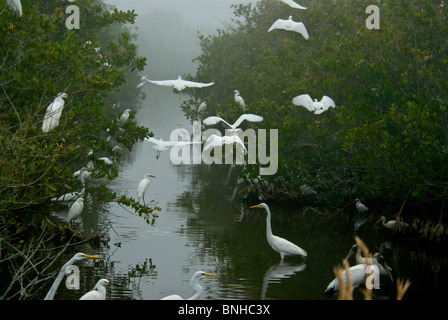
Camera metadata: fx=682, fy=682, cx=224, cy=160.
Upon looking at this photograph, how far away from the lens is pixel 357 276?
1108 centimetres

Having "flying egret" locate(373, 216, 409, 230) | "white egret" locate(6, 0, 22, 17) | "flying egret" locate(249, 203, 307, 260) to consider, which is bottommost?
"flying egret" locate(249, 203, 307, 260)

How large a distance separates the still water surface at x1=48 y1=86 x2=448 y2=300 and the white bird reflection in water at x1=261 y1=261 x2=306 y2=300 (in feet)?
0.06

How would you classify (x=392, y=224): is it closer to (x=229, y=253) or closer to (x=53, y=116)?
(x=229, y=253)

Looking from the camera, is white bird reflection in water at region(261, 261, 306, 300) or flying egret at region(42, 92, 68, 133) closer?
flying egret at region(42, 92, 68, 133)

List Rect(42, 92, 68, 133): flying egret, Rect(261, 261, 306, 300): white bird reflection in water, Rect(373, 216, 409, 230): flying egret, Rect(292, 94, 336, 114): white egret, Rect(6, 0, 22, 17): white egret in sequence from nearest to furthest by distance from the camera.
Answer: Rect(42, 92, 68, 133): flying egret
Rect(6, 0, 22, 17): white egret
Rect(261, 261, 306, 300): white bird reflection in water
Rect(373, 216, 409, 230): flying egret
Rect(292, 94, 336, 114): white egret

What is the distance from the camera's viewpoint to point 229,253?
583 inches

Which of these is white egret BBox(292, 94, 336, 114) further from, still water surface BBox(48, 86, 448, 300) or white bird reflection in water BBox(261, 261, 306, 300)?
white bird reflection in water BBox(261, 261, 306, 300)

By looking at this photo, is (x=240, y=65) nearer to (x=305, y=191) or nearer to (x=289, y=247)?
(x=305, y=191)

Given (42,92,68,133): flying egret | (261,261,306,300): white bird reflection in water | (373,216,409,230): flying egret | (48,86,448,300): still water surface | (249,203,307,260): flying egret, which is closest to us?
(42,92,68,133): flying egret

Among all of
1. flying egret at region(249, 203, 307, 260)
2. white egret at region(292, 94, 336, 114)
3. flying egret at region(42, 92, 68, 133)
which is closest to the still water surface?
flying egret at region(249, 203, 307, 260)

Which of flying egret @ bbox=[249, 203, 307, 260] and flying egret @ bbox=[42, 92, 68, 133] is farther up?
flying egret @ bbox=[42, 92, 68, 133]

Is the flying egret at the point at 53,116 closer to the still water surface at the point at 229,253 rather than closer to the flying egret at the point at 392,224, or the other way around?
the still water surface at the point at 229,253

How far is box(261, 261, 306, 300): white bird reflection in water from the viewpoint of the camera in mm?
12547

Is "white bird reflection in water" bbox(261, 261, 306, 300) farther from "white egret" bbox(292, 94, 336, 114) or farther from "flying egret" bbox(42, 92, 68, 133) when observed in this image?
"white egret" bbox(292, 94, 336, 114)
